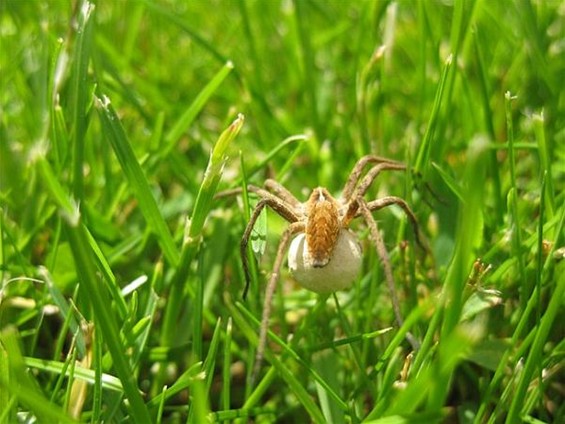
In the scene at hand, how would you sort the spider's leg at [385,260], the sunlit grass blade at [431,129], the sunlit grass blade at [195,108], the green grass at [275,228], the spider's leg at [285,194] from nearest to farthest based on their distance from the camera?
the green grass at [275,228]
the spider's leg at [385,260]
the sunlit grass blade at [431,129]
the spider's leg at [285,194]
the sunlit grass blade at [195,108]

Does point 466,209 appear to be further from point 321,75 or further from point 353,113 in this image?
point 321,75

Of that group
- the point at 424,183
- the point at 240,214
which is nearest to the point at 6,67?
the point at 240,214

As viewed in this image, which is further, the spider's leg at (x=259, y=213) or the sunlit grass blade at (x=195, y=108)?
the sunlit grass blade at (x=195, y=108)

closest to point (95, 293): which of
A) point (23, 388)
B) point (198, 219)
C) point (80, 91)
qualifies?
point (23, 388)

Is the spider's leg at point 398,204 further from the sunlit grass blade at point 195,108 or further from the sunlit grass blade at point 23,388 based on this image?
the sunlit grass blade at point 23,388

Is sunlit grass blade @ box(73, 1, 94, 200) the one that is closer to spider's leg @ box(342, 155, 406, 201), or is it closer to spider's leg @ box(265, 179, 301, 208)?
spider's leg @ box(265, 179, 301, 208)

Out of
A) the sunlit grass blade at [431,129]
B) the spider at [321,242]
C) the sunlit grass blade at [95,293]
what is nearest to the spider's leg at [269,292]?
the spider at [321,242]

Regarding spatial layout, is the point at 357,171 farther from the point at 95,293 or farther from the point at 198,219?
the point at 95,293

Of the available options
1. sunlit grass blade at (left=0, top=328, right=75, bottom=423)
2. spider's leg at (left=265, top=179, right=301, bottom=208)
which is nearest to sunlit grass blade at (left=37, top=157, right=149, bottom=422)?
sunlit grass blade at (left=0, top=328, right=75, bottom=423)
